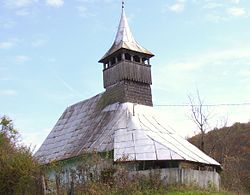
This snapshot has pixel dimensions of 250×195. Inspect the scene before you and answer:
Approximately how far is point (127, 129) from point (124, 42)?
730 cm

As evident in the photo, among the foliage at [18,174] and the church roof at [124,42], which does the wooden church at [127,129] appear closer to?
the church roof at [124,42]

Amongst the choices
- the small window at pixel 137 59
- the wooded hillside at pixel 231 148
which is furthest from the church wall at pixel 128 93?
the wooded hillside at pixel 231 148

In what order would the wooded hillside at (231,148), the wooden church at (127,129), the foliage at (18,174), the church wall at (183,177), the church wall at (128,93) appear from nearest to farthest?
the foliage at (18,174) → the church wall at (183,177) → the wooden church at (127,129) → the church wall at (128,93) → the wooded hillside at (231,148)

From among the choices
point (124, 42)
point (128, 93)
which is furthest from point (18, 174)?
point (124, 42)

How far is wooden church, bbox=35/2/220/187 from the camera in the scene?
21123 mm

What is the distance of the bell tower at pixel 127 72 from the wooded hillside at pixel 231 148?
8.16 m

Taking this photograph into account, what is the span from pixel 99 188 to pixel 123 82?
34.4ft

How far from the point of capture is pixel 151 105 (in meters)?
27.2

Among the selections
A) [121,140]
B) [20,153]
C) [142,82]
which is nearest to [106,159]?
[121,140]

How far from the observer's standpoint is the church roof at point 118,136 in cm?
2116

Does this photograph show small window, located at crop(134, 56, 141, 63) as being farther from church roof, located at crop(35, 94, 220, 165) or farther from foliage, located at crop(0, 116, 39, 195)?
foliage, located at crop(0, 116, 39, 195)

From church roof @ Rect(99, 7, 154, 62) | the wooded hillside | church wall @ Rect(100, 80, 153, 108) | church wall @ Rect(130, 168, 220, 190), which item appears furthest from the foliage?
the wooded hillside

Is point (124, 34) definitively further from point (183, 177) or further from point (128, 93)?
point (183, 177)

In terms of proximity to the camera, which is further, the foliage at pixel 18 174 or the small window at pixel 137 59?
the small window at pixel 137 59
